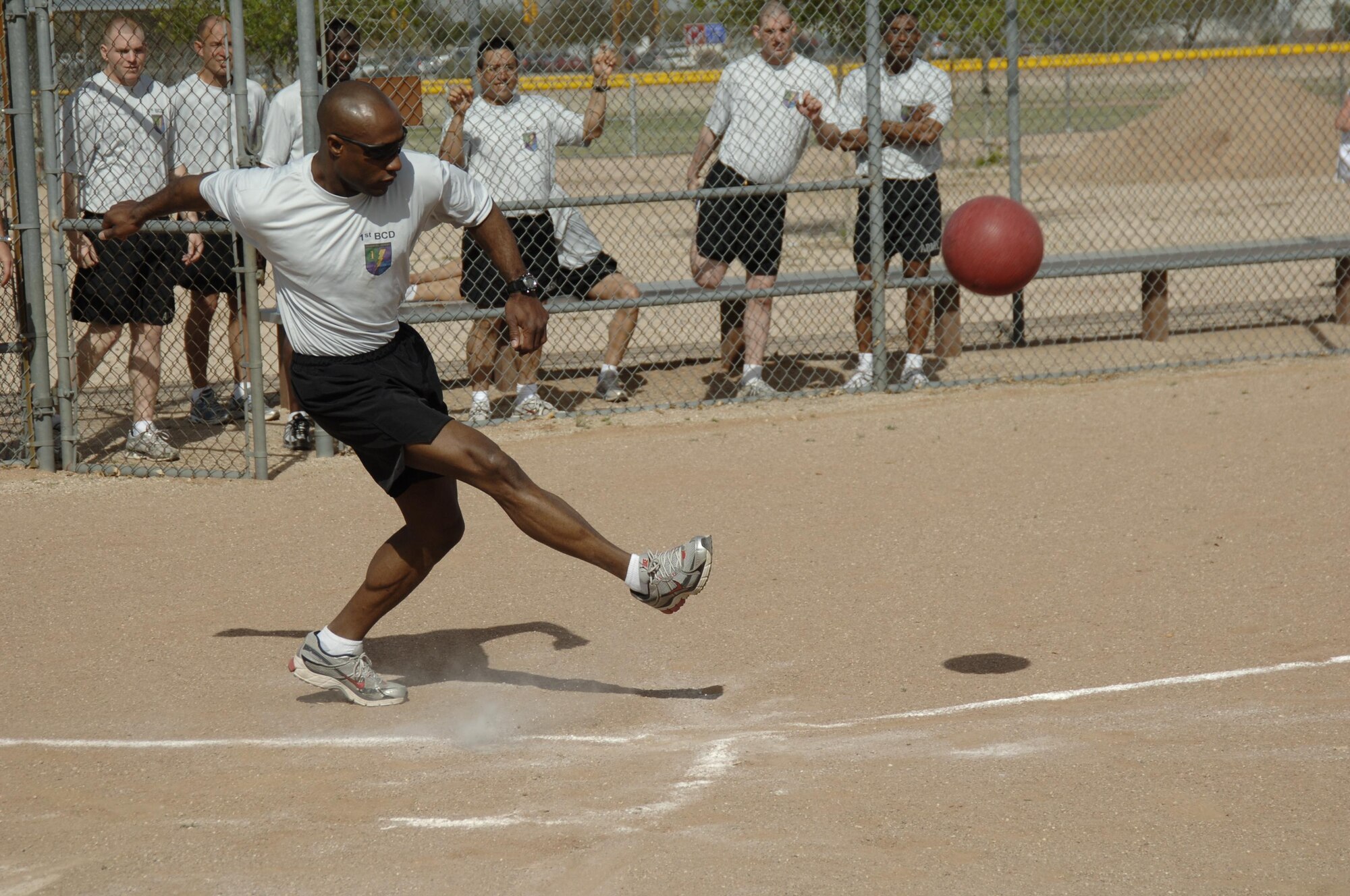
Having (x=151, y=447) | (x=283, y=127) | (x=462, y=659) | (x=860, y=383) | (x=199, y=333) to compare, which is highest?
(x=283, y=127)

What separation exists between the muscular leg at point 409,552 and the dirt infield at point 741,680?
0.32 metres

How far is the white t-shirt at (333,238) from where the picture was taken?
4500mm

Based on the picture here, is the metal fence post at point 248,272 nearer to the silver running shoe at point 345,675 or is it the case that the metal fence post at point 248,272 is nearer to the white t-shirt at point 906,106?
the silver running shoe at point 345,675

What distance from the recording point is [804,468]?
7.96 metres

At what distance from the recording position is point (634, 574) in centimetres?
455

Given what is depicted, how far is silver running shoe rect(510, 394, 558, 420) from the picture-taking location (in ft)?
29.7

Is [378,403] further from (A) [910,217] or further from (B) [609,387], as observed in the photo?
(A) [910,217]

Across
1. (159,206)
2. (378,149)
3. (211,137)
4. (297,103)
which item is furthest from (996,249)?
(211,137)

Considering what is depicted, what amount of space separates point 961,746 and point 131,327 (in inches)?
225

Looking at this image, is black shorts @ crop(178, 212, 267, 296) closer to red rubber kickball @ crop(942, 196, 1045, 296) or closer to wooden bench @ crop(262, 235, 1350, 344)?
wooden bench @ crop(262, 235, 1350, 344)

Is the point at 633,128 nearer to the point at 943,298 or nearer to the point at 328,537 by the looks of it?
the point at 943,298

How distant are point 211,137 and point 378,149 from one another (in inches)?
179

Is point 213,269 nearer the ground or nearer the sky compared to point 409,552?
nearer the sky

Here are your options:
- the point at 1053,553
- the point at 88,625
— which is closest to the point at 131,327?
the point at 88,625
